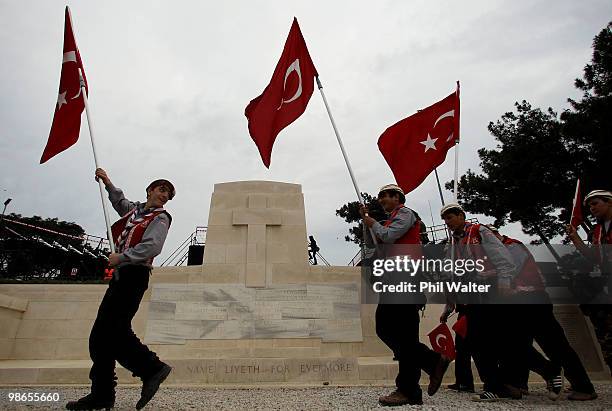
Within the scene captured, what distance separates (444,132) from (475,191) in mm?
12997

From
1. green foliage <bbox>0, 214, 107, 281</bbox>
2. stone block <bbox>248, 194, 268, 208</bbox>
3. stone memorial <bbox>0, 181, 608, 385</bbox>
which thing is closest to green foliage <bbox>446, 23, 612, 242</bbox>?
stone memorial <bbox>0, 181, 608, 385</bbox>

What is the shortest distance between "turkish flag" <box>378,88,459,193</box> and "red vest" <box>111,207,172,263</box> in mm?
3530

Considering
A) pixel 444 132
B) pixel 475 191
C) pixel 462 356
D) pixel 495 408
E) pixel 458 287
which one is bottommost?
pixel 495 408

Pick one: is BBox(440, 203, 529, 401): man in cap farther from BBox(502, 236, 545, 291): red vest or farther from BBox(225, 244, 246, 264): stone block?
BBox(225, 244, 246, 264): stone block

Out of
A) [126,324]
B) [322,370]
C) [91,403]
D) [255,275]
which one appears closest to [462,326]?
[322,370]

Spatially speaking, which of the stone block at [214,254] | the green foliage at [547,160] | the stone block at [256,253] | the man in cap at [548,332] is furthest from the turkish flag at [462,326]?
the green foliage at [547,160]

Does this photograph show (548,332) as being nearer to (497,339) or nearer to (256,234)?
(497,339)

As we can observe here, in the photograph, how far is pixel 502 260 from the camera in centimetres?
391

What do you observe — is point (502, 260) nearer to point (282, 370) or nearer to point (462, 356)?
point (462, 356)

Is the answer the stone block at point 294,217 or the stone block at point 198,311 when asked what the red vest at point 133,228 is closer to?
the stone block at point 198,311

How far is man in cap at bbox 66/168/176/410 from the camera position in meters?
3.10

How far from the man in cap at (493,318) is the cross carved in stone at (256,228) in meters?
5.03

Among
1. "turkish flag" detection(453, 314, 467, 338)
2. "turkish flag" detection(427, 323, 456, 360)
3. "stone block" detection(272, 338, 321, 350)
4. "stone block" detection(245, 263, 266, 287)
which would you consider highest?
"stone block" detection(245, 263, 266, 287)

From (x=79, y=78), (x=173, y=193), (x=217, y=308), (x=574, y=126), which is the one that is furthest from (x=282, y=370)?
(x=574, y=126)
